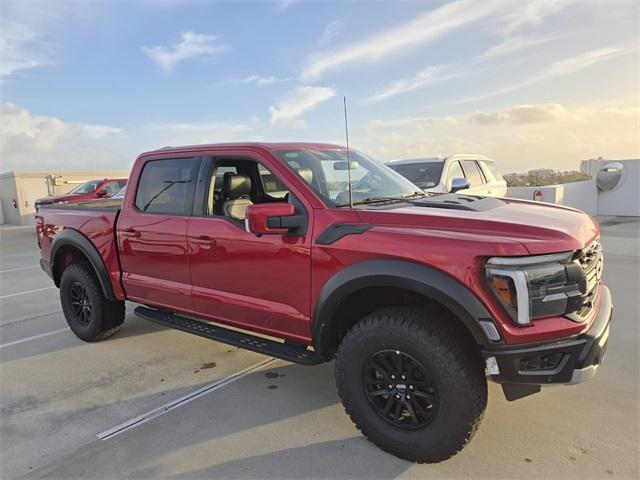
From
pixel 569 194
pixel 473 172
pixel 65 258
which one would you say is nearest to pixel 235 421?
pixel 65 258

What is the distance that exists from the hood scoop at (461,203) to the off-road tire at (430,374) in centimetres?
77

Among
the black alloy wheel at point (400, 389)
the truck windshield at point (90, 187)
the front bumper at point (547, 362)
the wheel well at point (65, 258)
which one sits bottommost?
the black alloy wheel at point (400, 389)

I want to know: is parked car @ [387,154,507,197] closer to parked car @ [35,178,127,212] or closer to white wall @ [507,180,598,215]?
white wall @ [507,180,598,215]

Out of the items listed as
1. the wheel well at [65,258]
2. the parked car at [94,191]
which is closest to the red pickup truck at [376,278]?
the wheel well at [65,258]

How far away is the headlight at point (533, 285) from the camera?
2275 mm

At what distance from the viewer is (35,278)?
8742mm

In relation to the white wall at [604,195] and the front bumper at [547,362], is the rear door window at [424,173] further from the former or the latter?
the white wall at [604,195]

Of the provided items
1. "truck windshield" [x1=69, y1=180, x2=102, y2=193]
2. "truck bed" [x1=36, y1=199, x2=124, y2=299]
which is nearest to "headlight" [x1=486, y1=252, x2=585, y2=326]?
"truck bed" [x1=36, y1=199, x2=124, y2=299]

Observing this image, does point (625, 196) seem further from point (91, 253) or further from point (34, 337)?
point (34, 337)

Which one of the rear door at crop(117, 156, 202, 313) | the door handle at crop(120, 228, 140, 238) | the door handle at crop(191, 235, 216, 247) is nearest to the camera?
the door handle at crop(191, 235, 216, 247)

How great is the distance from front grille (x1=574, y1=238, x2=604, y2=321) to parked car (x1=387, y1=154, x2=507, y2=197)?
A: 4521 mm

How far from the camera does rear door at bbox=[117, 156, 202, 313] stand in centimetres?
381

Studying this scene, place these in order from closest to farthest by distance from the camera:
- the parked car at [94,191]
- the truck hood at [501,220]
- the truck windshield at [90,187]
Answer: the truck hood at [501,220] → the parked car at [94,191] → the truck windshield at [90,187]

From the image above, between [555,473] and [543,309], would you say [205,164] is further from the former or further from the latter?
[555,473]
